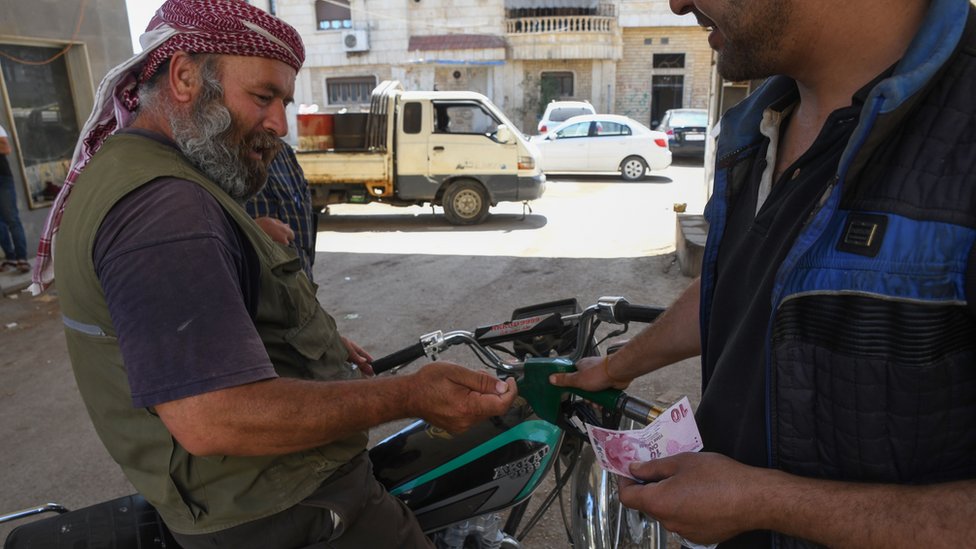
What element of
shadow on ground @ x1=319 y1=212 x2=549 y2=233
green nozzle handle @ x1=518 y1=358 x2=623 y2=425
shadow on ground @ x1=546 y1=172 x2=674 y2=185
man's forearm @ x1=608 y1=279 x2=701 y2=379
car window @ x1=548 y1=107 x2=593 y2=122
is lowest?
shadow on ground @ x1=319 y1=212 x2=549 y2=233

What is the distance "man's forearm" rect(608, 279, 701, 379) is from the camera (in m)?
1.59

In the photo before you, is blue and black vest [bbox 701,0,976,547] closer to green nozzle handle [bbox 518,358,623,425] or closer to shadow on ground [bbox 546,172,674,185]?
Result: green nozzle handle [bbox 518,358,623,425]

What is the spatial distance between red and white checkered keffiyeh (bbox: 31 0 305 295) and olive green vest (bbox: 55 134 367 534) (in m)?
0.23

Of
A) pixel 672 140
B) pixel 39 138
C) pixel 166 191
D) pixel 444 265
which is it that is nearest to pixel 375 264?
pixel 444 265

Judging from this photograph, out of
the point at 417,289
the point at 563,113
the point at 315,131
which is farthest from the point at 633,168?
the point at 417,289

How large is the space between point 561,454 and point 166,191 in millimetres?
1390

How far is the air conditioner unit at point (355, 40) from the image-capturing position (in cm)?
2800

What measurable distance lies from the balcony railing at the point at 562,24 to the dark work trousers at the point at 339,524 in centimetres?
2746

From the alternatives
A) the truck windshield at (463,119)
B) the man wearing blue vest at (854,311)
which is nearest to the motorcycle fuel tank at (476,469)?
the man wearing blue vest at (854,311)

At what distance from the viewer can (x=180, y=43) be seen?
145 cm

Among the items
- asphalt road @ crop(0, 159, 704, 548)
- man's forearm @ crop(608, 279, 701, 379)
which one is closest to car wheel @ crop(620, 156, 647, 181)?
asphalt road @ crop(0, 159, 704, 548)

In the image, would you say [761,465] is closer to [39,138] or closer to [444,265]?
[444,265]

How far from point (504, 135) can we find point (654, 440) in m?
9.06

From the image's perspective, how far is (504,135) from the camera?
9.94m
